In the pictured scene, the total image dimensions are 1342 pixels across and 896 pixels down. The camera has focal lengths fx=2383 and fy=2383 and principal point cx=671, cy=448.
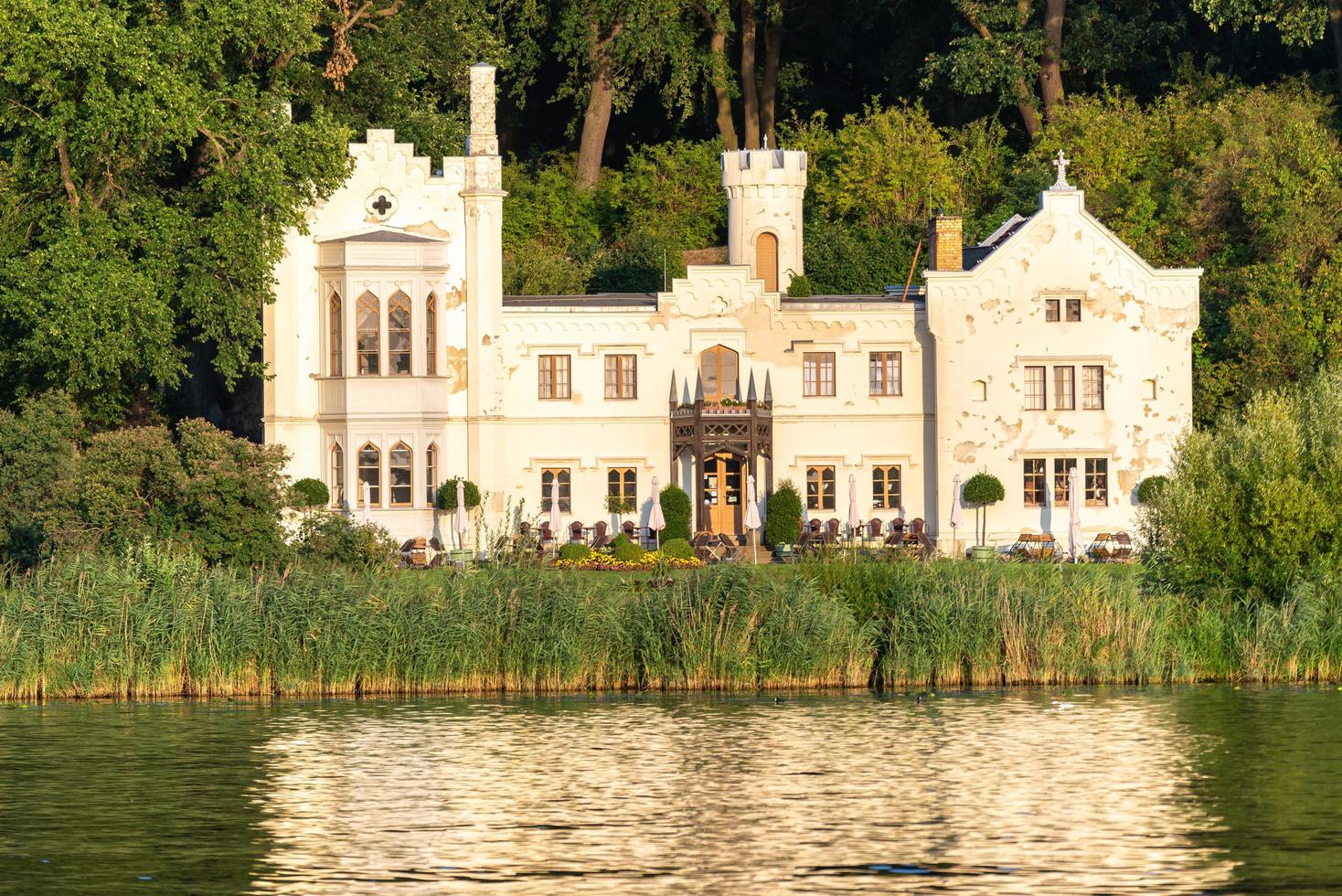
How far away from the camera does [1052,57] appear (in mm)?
62188

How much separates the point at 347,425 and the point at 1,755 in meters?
23.7

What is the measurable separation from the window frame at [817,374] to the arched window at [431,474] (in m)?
7.92

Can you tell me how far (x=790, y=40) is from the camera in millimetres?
70000

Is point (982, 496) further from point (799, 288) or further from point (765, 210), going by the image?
point (765, 210)

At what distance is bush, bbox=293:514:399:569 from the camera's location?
1423 inches

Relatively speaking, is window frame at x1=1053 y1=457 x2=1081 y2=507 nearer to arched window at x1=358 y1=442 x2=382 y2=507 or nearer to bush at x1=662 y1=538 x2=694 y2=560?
bush at x1=662 y1=538 x2=694 y2=560

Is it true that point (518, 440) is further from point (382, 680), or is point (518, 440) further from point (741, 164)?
point (382, 680)

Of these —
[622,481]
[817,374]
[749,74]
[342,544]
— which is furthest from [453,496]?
[749,74]

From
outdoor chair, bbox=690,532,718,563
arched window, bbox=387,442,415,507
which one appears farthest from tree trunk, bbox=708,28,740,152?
outdoor chair, bbox=690,532,718,563

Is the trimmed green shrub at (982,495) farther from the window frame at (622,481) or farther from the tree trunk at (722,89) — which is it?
the tree trunk at (722,89)

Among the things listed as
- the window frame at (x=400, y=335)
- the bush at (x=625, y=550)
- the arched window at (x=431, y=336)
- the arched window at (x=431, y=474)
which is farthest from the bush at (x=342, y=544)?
the arched window at (x=431, y=336)

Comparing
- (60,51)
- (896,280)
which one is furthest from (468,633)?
(896,280)

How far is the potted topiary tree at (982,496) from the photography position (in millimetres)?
49281

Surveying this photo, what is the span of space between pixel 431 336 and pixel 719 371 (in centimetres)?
613
